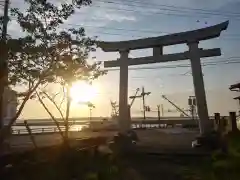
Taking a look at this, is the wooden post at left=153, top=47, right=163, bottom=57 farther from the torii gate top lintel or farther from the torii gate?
the torii gate top lintel

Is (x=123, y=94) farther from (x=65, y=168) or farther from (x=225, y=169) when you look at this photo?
(x=225, y=169)

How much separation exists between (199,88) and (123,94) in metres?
5.46

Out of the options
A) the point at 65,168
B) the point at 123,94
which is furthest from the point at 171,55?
the point at 65,168

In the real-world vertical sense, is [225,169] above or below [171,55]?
below

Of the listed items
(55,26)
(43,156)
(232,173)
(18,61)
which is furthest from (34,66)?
(232,173)

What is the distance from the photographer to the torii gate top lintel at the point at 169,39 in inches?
689

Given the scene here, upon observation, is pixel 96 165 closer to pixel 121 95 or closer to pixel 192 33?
pixel 121 95

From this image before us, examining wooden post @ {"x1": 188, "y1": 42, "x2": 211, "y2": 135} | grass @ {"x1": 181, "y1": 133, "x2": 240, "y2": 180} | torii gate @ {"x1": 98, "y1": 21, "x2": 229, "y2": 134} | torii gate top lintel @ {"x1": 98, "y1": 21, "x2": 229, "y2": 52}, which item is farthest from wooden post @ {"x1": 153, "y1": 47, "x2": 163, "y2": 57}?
grass @ {"x1": 181, "y1": 133, "x2": 240, "y2": 180}

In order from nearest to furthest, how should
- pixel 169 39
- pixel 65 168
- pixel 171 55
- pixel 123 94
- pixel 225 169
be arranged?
pixel 225 169 < pixel 65 168 < pixel 169 39 < pixel 171 55 < pixel 123 94

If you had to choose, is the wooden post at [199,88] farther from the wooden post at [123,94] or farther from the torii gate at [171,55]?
the wooden post at [123,94]

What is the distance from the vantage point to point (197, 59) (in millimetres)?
18141

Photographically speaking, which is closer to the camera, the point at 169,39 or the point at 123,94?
the point at 169,39

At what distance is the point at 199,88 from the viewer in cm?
1791

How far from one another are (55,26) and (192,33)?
9.80m
